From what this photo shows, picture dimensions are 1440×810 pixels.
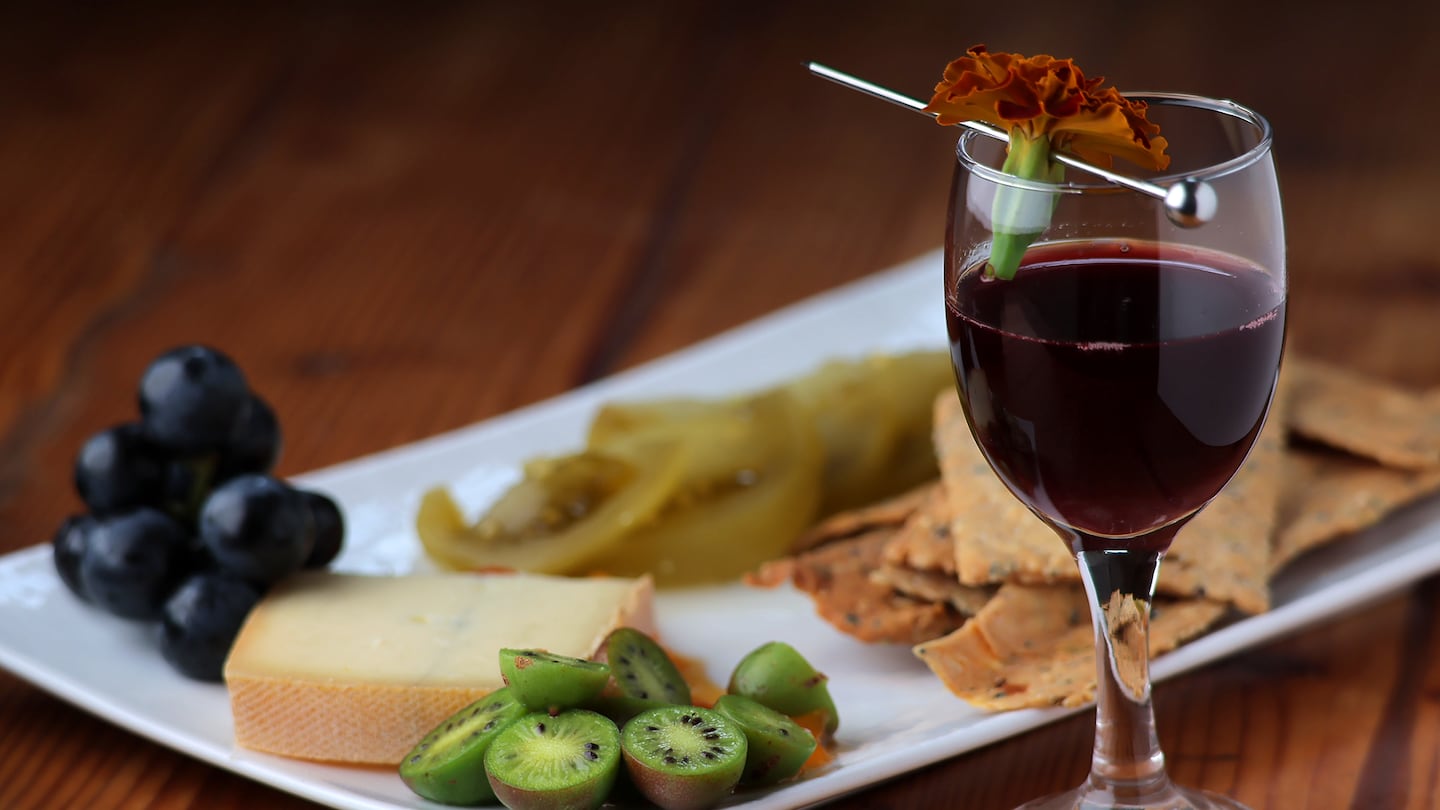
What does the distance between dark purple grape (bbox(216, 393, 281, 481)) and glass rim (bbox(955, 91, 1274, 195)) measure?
1027 mm

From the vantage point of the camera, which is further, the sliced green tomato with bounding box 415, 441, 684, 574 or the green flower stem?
the sliced green tomato with bounding box 415, 441, 684, 574

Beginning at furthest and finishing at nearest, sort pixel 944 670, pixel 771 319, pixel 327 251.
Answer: pixel 327 251, pixel 771 319, pixel 944 670

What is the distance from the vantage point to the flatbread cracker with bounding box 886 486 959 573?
1.84 metres

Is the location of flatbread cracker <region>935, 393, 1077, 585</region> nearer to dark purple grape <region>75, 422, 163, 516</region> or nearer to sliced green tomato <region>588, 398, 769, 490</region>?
sliced green tomato <region>588, 398, 769, 490</region>

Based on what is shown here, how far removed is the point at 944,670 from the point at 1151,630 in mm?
233

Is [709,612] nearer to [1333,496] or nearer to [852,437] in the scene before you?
[852,437]

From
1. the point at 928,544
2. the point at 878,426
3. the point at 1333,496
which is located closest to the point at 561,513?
the point at 878,426

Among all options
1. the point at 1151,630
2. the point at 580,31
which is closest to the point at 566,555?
the point at 1151,630

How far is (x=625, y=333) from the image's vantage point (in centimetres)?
300

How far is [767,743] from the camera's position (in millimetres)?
1549

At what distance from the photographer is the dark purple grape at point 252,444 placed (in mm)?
2008

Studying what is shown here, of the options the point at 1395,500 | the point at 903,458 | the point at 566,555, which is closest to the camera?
the point at 1395,500

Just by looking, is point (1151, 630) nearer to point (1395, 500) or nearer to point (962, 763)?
point (962, 763)

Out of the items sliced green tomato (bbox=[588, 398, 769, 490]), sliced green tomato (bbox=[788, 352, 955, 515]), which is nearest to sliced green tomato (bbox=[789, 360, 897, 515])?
sliced green tomato (bbox=[788, 352, 955, 515])
